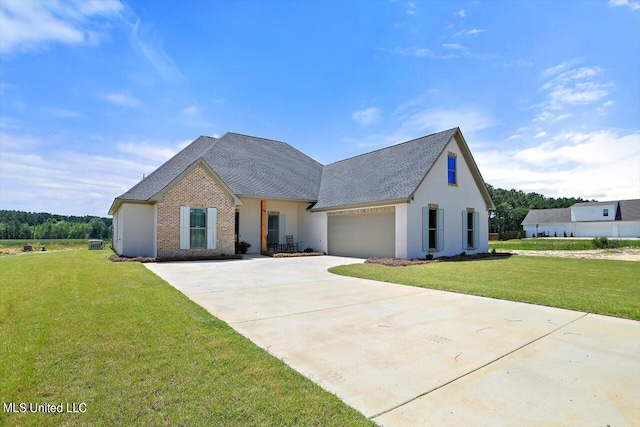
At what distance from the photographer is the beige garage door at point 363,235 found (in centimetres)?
1681

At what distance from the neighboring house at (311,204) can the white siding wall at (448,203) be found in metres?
0.06

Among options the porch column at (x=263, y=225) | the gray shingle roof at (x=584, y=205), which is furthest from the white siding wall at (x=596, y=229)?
the porch column at (x=263, y=225)

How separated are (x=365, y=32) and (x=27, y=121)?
49.3ft

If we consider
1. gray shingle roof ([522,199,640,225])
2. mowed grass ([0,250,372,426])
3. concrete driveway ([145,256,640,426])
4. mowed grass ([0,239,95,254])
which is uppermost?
gray shingle roof ([522,199,640,225])

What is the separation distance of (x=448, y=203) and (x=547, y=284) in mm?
9351

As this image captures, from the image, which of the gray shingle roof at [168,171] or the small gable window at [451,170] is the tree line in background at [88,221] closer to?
the gray shingle roof at [168,171]

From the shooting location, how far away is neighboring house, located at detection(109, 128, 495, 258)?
15914 millimetres

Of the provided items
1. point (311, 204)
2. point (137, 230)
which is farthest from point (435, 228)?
point (137, 230)

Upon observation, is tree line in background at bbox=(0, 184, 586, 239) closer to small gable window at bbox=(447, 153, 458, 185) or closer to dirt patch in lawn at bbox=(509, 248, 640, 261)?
small gable window at bbox=(447, 153, 458, 185)

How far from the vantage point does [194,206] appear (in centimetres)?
1606

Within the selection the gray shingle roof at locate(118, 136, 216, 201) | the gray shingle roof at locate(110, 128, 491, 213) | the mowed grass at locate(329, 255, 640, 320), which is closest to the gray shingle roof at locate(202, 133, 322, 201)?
the gray shingle roof at locate(110, 128, 491, 213)

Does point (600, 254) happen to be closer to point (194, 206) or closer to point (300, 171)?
point (300, 171)

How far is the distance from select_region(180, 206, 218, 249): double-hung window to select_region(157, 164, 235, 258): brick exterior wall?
0.18 meters

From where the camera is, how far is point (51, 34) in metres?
9.73
